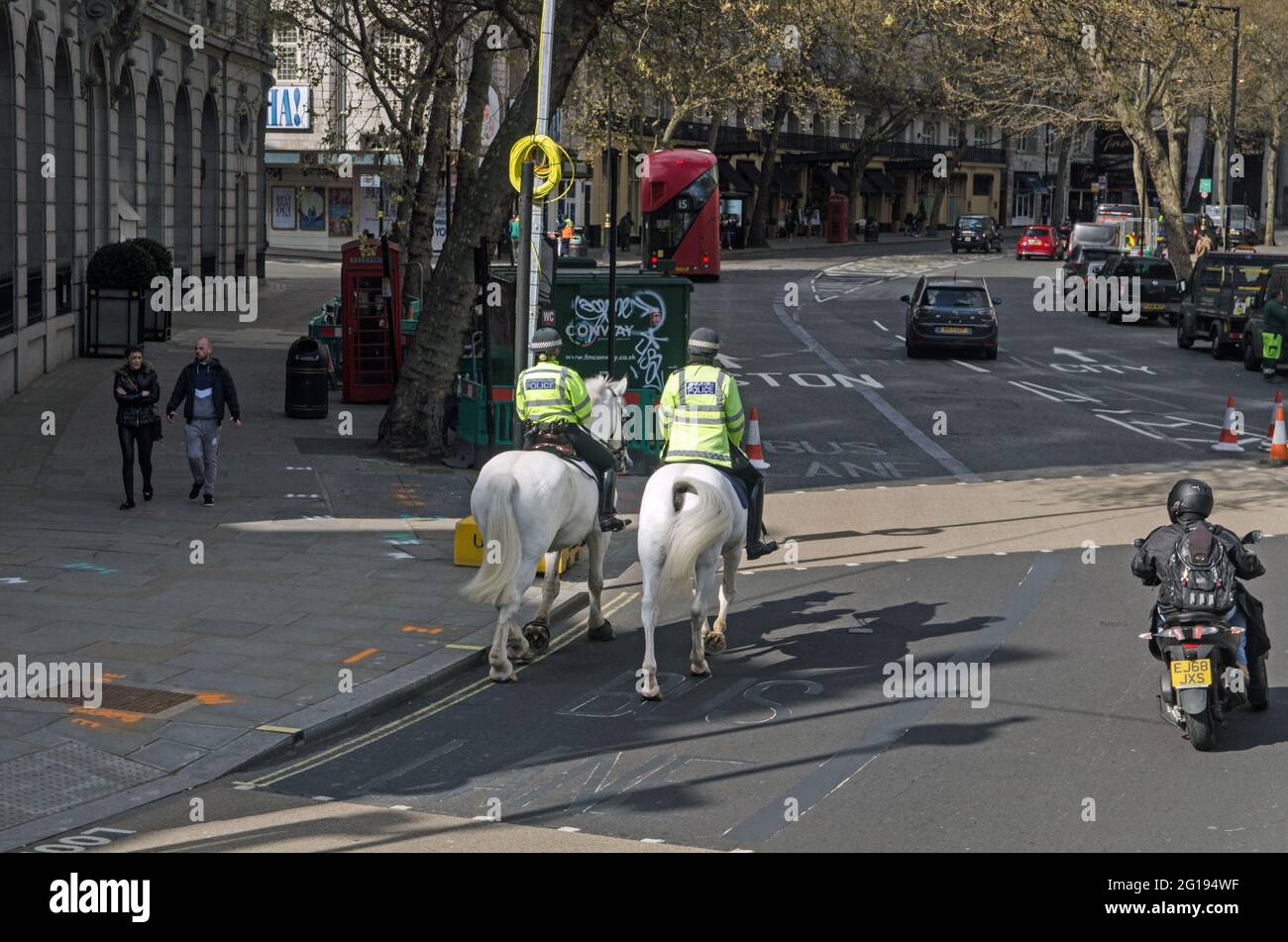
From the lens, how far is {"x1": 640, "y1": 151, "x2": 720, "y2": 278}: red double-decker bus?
181 feet

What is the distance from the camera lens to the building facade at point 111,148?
85.3 feet

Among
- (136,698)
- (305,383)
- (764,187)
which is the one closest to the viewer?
(136,698)

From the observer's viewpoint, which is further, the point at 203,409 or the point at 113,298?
the point at 113,298

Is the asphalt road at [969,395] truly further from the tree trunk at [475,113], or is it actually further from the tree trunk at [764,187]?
the tree trunk at [764,187]

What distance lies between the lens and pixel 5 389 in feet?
82.6

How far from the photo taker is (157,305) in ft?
110

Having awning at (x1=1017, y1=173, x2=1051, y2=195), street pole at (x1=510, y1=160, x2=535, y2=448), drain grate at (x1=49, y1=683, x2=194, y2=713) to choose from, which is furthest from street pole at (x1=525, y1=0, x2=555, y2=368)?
awning at (x1=1017, y1=173, x2=1051, y2=195)

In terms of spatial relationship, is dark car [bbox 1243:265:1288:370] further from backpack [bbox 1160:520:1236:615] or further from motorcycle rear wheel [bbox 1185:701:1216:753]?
motorcycle rear wheel [bbox 1185:701:1216:753]

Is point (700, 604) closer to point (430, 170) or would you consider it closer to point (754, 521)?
point (754, 521)

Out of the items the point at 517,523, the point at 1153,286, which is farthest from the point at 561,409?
the point at 1153,286

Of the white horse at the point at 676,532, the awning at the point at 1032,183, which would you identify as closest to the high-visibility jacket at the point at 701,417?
the white horse at the point at 676,532

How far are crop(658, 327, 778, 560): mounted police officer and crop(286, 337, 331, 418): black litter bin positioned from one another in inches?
526

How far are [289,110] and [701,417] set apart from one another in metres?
67.3

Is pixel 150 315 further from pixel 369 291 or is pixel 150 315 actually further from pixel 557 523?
pixel 557 523
